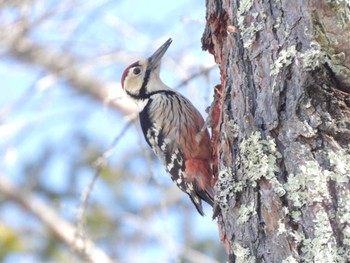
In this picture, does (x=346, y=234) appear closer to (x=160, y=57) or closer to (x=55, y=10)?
(x=160, y=57)

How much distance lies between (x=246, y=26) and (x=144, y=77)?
2.27 m

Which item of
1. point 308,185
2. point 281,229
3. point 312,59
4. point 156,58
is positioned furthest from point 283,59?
point 156,58

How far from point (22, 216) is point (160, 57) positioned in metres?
2.83

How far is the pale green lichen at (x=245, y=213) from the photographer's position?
7.59 ft

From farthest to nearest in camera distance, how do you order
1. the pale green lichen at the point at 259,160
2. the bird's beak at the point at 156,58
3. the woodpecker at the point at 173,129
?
the bird's beak at the point at 156,58 < the woodpecker at the point at 173,129 < the pale green lichen at the point at 259,160

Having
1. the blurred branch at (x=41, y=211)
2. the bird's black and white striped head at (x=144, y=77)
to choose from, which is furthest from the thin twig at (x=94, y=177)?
the blurred branch at (x=41, y=211)

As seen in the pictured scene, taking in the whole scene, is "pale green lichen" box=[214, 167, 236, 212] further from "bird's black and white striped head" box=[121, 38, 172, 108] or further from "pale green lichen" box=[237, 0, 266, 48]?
"bird's black and white striped head" box=[121, 38, 172, 108]

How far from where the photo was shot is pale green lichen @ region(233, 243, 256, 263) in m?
2.27

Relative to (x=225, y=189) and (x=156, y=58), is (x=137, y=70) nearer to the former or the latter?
(x=156, y=58)

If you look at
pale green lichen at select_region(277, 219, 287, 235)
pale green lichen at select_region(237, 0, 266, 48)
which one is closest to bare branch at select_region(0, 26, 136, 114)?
pale green lichen at select_region(237, 0, 266, 48)

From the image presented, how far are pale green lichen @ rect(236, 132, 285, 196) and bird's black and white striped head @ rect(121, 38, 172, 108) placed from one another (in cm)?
243

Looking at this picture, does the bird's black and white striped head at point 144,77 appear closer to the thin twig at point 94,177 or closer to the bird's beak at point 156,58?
the bird's beak at point 156,58

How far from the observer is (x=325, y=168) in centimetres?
223

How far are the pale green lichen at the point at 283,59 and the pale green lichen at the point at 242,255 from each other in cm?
58
